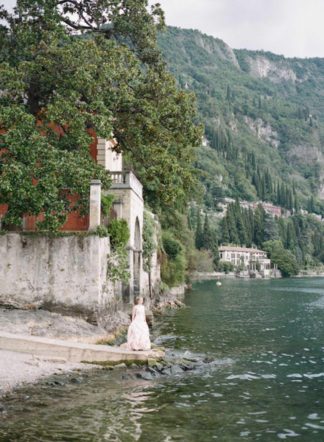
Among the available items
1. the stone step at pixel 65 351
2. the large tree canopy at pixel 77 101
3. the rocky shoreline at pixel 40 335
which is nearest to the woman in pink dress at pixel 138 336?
the stone step at pixel 65 351

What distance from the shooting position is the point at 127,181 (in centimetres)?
3100

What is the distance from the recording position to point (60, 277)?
2359 centimetres

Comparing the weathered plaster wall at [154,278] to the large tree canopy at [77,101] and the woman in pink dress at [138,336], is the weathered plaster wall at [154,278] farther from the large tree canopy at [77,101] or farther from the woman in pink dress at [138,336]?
the woman in pink dress at [138,336]

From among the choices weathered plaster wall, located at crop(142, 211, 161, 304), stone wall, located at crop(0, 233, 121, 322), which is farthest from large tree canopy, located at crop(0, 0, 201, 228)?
weathered plaster wall, located at crop(142, 211, 161, 304)

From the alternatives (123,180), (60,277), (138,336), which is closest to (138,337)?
(138,336)

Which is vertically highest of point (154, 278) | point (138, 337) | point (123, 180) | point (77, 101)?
point (77, 101)

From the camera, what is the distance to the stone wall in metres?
23.6

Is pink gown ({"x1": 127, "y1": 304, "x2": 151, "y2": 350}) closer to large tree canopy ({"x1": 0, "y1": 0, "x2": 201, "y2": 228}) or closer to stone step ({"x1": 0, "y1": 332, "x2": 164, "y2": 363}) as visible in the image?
stone step ({"x1": 0, "y1": 332, "x2": 164, "y2": 363})

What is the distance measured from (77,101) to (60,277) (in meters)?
7.83

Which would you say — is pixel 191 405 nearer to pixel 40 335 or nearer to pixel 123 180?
pixel 40 335

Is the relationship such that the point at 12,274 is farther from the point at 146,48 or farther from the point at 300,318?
the point at 300,318

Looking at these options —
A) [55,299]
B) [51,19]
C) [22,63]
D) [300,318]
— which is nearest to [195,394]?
[55,299]

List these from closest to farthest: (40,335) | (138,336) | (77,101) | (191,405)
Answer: (191,405)
(138,336)
(40,335)
(77,101)

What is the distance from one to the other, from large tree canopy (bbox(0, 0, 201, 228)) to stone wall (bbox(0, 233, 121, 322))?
51.8 inches
